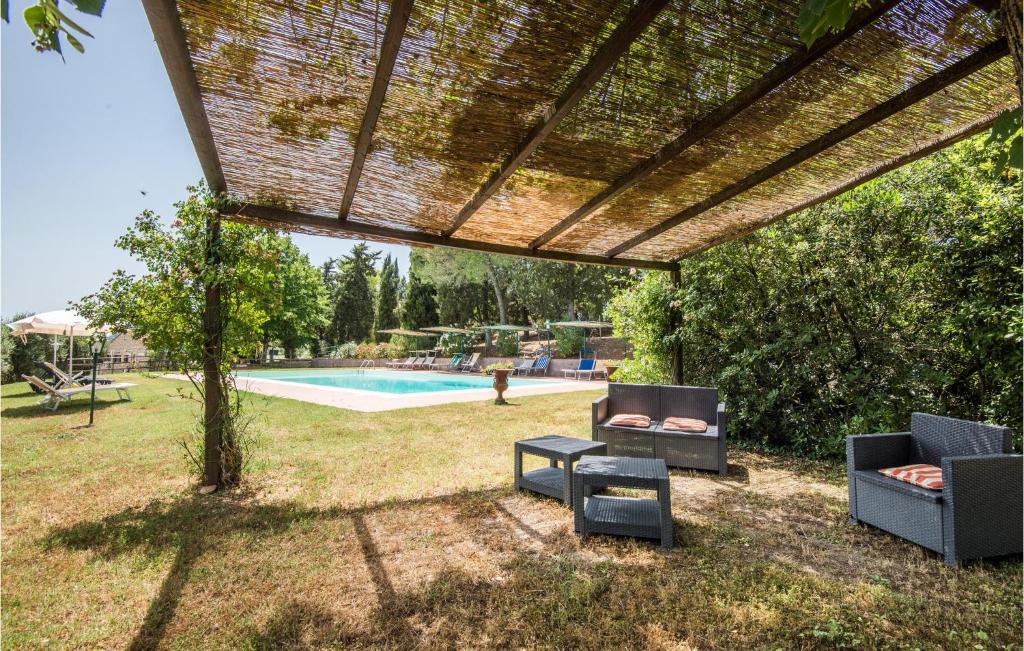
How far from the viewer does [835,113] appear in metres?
3.38

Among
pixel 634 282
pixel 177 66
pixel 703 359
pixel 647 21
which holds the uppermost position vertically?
pixel 647 21

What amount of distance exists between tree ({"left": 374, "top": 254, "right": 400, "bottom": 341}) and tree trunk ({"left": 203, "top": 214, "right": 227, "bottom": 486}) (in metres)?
30.0

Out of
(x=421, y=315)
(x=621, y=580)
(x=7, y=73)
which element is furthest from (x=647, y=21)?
(x=421, y=315)

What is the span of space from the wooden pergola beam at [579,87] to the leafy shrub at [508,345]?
19.2 metres

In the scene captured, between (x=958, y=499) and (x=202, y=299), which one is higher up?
(x=202, y=299)

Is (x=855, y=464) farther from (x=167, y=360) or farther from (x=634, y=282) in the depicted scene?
(x=167, y=360)

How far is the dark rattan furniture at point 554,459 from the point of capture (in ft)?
12.2

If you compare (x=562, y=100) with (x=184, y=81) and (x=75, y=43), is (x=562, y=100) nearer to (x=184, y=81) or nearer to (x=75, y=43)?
(x=184, y=81)

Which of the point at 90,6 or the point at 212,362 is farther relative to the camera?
the point at 212,362

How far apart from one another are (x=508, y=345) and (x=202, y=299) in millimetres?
19483

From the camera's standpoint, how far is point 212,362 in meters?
4.10

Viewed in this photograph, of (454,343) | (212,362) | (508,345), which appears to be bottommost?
(212,362)

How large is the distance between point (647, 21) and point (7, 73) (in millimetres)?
3200

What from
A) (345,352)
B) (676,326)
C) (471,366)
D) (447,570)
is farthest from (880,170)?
(345,352)
